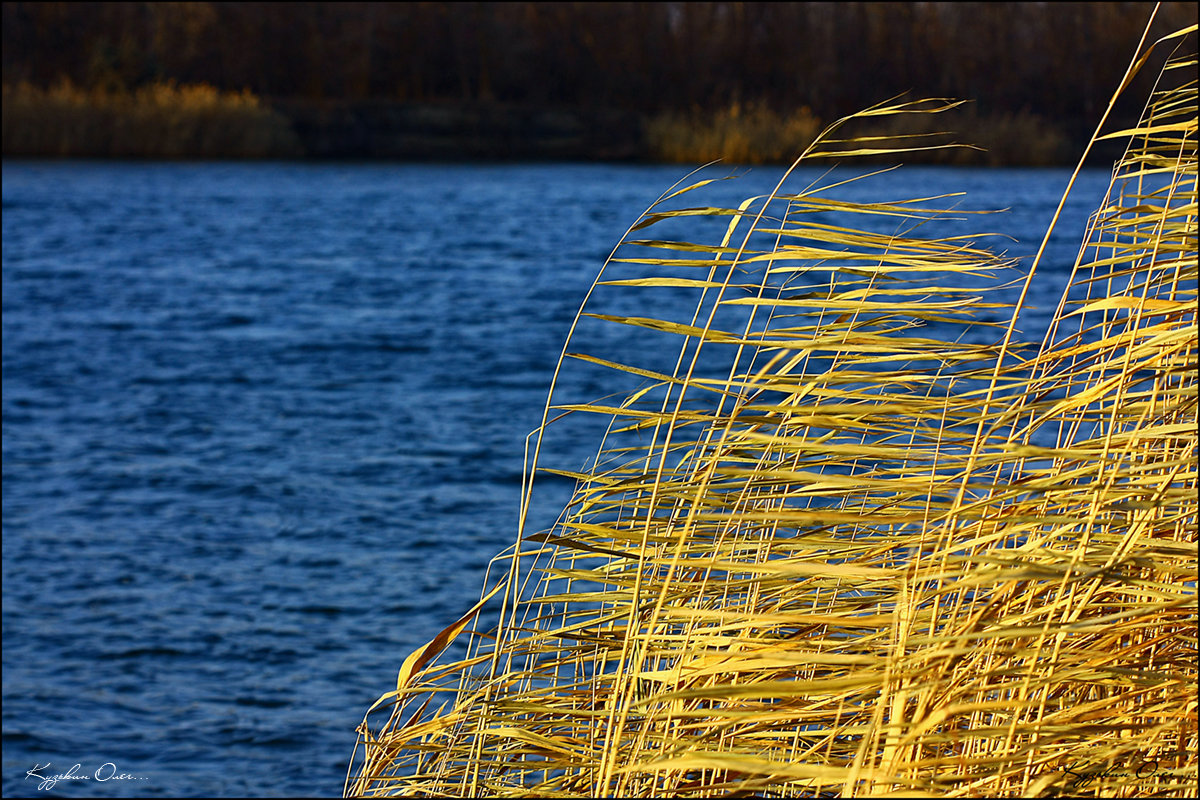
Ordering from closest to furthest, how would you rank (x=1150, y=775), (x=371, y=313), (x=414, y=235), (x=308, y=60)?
(x=1150, y=775)
(x=371, y=313)
(x=414, y=235)
(x=308, y=60)

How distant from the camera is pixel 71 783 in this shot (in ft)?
17.1

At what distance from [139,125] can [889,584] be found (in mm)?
32357

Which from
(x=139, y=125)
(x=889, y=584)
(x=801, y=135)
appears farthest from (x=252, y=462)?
(x=139, y=125)

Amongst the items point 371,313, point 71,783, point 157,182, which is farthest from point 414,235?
point 71,783

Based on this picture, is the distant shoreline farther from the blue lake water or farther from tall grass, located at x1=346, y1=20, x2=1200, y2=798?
tall grass, located at x1=346, y1=20, x2=1200, y2=798

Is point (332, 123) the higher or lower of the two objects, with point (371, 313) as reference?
higher

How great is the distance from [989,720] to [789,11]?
37.0 m

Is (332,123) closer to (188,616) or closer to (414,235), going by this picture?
(414,235)

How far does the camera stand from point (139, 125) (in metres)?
31.0

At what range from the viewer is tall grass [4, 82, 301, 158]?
30.3 metres
